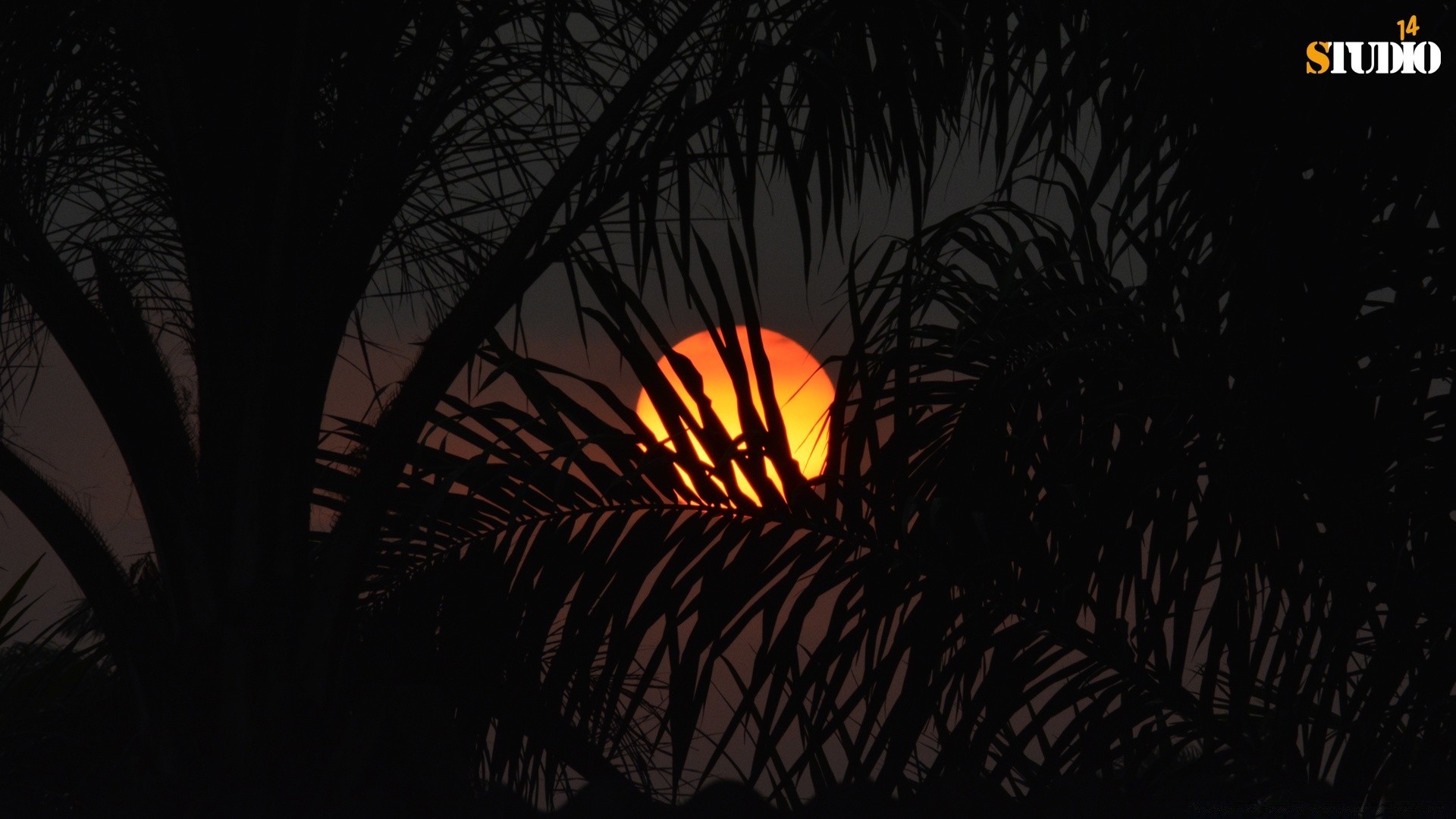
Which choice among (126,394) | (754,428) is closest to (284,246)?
(126,394)

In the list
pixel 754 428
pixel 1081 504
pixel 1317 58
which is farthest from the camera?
pixel 754 428

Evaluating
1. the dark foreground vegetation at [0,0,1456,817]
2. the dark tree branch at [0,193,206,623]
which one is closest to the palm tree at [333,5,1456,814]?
the dark foreground vegetation at [0,0,1456,817]

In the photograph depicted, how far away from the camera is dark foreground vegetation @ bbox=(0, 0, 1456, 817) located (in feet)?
5.67

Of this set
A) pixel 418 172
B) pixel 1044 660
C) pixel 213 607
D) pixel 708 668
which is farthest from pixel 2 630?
pixel 1044 660

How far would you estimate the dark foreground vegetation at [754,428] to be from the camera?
1.73 m

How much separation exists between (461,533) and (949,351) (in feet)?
3.57

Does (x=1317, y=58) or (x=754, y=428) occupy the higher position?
(x=1317, y=58)

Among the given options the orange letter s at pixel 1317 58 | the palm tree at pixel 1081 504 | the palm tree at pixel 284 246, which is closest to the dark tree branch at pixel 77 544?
the palm tree at pixel 284 246

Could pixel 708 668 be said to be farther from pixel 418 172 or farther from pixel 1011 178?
pixel 418 172

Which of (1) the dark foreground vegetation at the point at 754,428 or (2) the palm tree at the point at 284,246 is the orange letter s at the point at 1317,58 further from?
(2) the palm tree at the point at 284,246

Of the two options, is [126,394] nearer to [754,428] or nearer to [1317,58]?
[754,428]

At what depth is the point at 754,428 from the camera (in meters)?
2.24

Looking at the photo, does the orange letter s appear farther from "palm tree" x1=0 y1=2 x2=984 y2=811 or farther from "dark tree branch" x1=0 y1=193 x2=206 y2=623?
"dark tree branch" x1=0 y1=193 x2=206 y2=623

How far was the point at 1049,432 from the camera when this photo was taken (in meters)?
2.22
